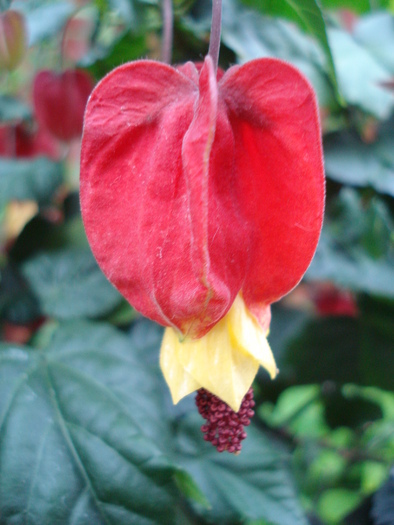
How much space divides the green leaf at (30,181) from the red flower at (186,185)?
0.36m

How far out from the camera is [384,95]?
662 millimetres

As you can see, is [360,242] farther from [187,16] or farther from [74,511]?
[74,511]

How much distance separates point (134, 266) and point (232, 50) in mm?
352

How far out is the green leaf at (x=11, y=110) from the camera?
76 cm

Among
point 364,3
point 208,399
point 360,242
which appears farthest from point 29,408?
point 364,3

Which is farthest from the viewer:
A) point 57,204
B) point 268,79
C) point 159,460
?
point 57,204

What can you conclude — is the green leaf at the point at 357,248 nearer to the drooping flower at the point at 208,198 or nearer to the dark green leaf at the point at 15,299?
the drooping flower at the point at 208,198

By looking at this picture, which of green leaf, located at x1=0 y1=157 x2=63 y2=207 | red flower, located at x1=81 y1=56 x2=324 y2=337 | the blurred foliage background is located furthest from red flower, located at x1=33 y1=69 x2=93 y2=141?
red flower, located at x1=81 y1=56 x2=324 y2=337

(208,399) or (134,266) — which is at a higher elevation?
(134,266)

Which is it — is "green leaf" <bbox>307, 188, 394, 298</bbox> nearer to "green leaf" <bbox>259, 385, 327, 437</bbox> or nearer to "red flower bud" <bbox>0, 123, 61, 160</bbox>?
"green leaf" <bbox>259, 385, 327, 437</bbox>

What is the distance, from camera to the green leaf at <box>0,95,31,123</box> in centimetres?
76

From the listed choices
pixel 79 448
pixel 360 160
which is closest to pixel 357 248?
pixel 360 160

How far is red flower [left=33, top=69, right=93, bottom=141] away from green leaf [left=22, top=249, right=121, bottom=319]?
0.25m

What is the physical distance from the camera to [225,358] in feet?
1.14
